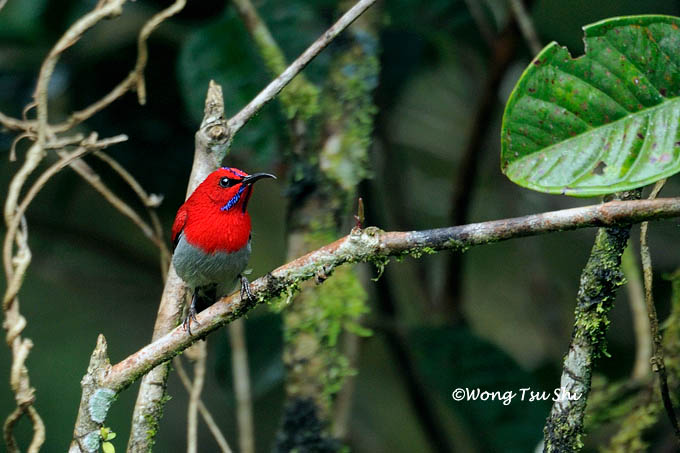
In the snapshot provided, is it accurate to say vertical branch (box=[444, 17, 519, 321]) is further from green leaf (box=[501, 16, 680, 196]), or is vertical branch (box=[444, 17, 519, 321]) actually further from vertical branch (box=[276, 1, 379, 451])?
green leaf (box=[501, 16, 680, 196])

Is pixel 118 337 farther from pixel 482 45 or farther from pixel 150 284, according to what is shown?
pixel 482 45

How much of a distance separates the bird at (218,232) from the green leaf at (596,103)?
43.5 inches

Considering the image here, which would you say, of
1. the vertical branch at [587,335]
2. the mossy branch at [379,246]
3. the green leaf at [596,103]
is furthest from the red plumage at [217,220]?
the vertical branch at [587,335]

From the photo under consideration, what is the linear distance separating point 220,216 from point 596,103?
1542 mm

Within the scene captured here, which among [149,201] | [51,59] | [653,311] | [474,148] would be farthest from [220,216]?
[474,148]

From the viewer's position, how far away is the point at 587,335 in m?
1.81

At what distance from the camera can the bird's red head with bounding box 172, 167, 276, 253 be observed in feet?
9.08

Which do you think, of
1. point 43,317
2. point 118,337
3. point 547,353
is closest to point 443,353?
point 547,353

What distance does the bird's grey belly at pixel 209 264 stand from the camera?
2518 mm

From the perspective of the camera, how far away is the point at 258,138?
374 centimetres

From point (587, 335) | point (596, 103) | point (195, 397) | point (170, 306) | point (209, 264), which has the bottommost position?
point (587, 335)

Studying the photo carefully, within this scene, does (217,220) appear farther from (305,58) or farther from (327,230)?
(305,58)

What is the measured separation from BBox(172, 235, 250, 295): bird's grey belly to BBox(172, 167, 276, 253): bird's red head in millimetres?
28

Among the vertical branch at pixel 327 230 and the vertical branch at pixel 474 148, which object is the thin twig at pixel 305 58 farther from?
the vertical branch at pixel 474 148
